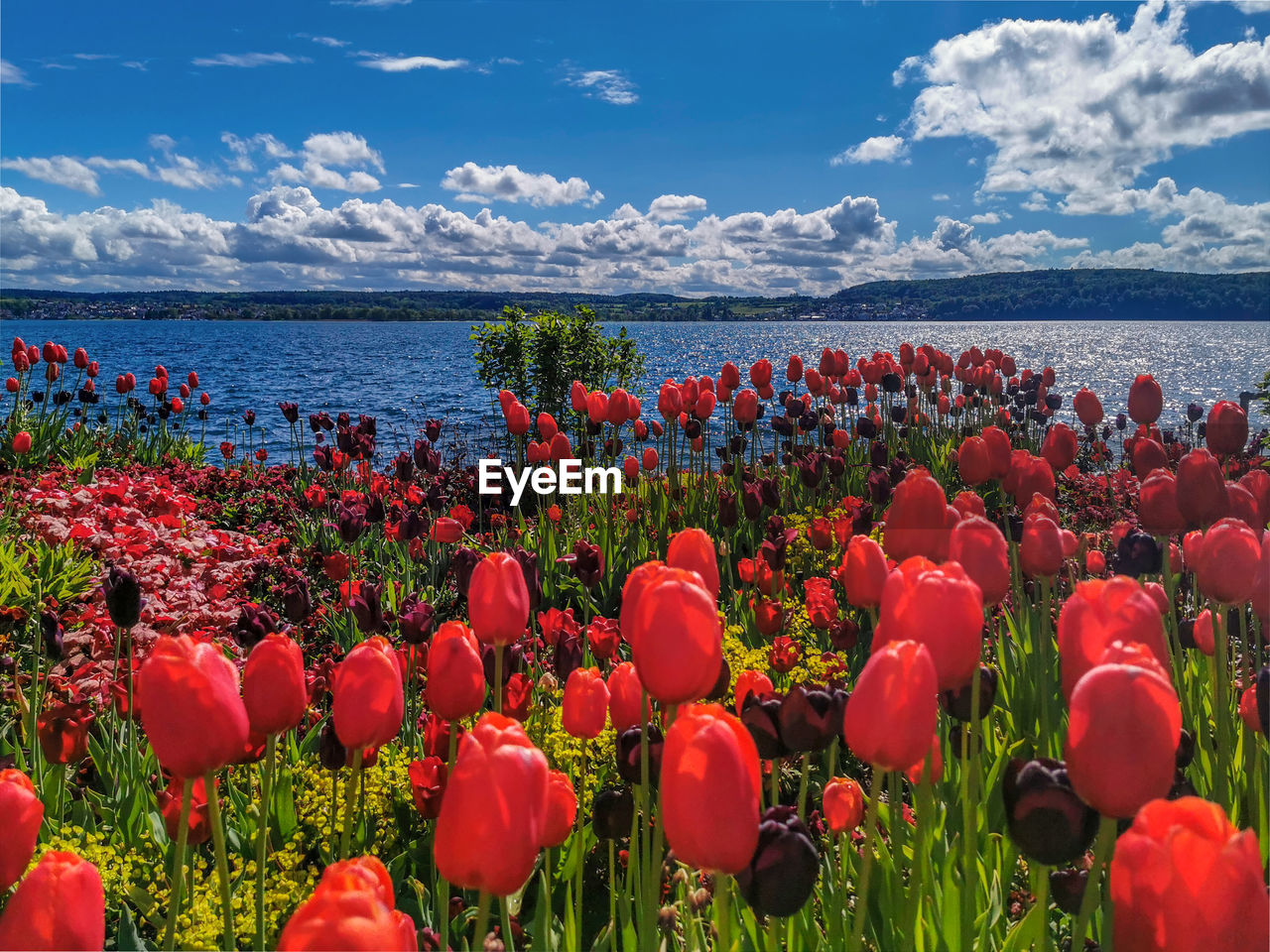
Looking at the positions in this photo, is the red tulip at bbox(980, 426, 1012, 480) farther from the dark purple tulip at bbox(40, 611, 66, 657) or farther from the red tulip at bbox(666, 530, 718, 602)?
the dark purple tulip at bbox(40, 611, 66, 657)

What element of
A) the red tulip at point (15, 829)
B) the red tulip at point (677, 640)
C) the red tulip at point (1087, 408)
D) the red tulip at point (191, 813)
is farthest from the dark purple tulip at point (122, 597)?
the red tulip at point (1087, 408)

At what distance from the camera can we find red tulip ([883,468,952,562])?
2.16m

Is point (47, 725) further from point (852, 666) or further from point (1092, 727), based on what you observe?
point (852, 666)

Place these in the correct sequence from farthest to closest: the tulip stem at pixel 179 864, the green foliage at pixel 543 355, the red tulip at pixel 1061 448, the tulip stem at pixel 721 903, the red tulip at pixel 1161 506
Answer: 1. the green foliage at pixel 543 355
2. the red tulip at pixel 1061 448
3. the red tulip at pixel 1161 506
4. the tulip stem at pixel 179 864
5. the tulip stem at pixel 721 903

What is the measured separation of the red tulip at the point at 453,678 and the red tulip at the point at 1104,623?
3.67 feet

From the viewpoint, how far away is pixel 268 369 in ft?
160

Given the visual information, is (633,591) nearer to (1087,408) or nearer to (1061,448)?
(1061,448)

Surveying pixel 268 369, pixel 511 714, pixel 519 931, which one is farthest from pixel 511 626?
pixel 268 369

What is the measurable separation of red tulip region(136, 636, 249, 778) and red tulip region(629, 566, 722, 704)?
2.22 ft

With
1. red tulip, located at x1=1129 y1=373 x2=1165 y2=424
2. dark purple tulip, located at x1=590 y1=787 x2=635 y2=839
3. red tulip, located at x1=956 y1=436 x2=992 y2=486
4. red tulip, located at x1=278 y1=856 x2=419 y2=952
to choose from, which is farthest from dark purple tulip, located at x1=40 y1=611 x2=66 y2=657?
red tulip, located at x1=1129 y1=373 x2=1165 y2=424

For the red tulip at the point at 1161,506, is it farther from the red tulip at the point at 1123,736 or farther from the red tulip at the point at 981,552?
the red tulip at the point at 1123,736

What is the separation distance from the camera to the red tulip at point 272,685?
5.28ft

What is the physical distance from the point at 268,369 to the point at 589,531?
47499 mm

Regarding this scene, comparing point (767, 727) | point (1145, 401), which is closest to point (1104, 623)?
point (767, 727)
